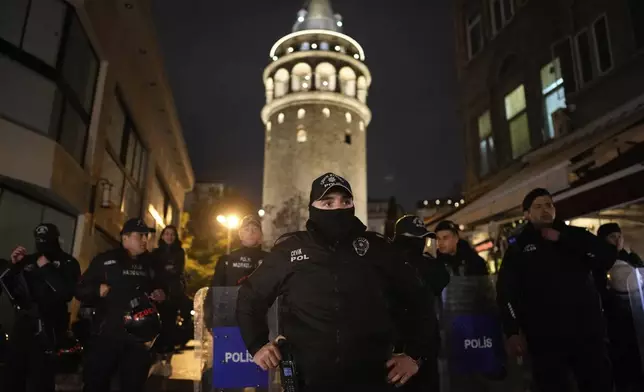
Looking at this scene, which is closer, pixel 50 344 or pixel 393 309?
pixel 393 309

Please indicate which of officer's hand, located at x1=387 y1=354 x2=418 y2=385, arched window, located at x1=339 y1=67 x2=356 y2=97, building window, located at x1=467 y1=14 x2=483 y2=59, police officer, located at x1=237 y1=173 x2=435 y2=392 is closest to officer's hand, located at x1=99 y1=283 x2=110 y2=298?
police officer, located at x1=237 y1=173 x2=435 y2=392

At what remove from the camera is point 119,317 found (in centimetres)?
453

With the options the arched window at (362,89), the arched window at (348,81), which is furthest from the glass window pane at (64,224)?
the arched window at (362,89)

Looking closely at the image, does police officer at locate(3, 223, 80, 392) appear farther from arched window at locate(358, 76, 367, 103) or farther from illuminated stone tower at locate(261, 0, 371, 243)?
arched window at locate(358, 76, 367, 103)

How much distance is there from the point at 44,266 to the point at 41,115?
4.26 metres

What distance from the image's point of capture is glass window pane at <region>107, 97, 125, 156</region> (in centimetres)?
1203

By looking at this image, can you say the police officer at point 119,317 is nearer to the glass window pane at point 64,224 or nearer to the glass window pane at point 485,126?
the glass window pane at point 64,224

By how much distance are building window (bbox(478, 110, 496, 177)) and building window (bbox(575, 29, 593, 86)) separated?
407 cm

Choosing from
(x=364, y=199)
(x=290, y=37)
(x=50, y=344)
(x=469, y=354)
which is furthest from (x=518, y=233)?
(x=290, y=37)

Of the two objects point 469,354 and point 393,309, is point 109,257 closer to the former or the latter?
point 393,309

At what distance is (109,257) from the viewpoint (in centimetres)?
485

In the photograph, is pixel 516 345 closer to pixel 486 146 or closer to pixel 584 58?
pixel 584 58

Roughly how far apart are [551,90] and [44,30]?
1207cm

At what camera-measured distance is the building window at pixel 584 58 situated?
10.8 m
